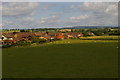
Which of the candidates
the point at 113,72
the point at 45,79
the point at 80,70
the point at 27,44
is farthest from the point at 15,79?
the point at 27,44

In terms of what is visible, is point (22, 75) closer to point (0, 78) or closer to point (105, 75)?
point (0, 78)

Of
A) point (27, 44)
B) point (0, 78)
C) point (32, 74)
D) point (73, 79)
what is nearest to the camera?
point (73, 79)

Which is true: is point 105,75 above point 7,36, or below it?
below

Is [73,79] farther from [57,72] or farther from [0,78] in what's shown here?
[0,78]

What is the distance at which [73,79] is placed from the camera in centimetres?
1716

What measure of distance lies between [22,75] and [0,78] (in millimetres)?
2210

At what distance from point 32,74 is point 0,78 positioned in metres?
3.26

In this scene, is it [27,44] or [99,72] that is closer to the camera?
[99,72]

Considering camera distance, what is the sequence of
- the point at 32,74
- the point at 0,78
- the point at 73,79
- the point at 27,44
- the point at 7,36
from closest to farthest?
the point at 73,79 < the point at 0,78 < the point at 32,74 < the point at 27,44 < the point at 7,36

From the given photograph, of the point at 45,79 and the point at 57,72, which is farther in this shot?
the point at 57,72

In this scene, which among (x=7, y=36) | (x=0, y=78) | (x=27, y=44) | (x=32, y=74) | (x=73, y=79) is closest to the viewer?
(x=73, y=79)

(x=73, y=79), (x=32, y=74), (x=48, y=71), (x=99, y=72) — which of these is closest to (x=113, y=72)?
(x=99, y=72)

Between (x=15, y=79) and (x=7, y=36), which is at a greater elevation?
(x=7, y=36)

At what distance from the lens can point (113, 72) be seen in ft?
63.5
